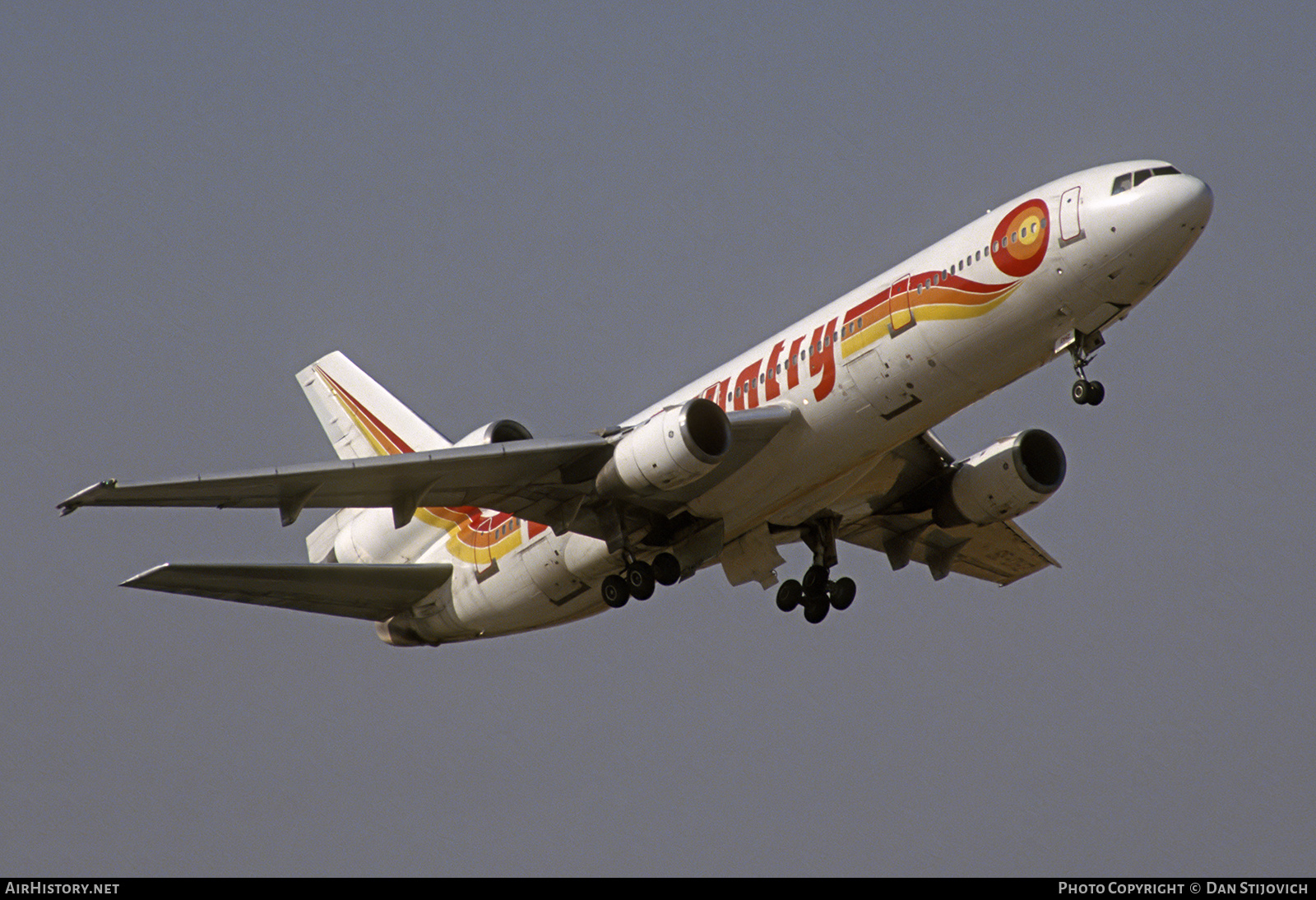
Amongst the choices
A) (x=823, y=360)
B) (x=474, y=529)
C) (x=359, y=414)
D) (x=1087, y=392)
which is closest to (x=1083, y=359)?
(x=1087, y=392)

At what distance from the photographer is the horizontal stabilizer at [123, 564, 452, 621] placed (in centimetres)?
3178

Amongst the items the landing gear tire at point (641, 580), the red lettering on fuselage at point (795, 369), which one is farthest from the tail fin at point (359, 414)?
the red lettering on fuselage at point (795, 369)

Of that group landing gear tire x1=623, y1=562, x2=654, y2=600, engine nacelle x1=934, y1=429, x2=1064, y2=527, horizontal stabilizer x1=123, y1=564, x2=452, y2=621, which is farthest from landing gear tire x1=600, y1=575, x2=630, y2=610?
engine nacelle x1=934, y1=429, x2=1064, y2=527

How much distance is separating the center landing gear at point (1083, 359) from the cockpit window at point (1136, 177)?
7.97 feet

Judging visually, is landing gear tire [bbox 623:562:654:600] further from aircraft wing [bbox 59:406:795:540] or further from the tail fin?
the tail fin

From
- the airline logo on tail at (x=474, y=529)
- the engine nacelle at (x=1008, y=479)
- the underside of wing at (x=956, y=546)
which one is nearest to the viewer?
the engine nacelle at (x=1008, y=479)

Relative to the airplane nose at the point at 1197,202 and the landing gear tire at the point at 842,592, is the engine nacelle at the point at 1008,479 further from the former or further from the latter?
the airplane nose at the point at 1197,202

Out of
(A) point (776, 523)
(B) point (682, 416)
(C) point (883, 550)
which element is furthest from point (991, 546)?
(B) point (682, 416)

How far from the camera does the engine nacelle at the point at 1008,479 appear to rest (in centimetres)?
3409

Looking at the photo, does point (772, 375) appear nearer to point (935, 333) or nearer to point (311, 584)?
point (935, 333)

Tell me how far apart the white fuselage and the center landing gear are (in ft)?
0.65

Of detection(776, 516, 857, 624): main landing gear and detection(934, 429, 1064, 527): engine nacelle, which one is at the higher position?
detection(934, 429, 1064, 527): engine nacelle

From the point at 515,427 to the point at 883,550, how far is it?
29.4ft

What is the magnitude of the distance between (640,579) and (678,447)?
4.14 meters
